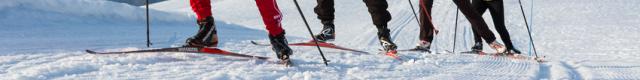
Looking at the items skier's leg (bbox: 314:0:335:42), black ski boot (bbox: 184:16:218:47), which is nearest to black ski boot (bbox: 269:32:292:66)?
black ski boot (bbox: 184:16:218:47)

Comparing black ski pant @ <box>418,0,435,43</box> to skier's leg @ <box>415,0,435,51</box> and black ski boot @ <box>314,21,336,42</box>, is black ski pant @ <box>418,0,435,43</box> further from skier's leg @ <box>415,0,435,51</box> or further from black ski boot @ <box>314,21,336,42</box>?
black ski boot @ <box>314,21,336,42</box>

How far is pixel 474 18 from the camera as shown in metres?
7.23

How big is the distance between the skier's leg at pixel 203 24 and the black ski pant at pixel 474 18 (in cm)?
274

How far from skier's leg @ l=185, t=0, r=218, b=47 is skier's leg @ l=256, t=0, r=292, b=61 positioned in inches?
16.3

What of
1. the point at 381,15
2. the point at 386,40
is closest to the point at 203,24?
the point at 381,15

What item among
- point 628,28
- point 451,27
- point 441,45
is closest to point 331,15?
point 441,45

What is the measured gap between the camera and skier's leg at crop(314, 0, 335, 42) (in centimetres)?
660

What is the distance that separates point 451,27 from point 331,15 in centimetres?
955

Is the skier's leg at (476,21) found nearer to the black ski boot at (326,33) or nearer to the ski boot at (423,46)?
the ski boot at (423,46)

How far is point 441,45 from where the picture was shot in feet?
39.9

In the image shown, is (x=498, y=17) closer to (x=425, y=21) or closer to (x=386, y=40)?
(x=425, y=21)

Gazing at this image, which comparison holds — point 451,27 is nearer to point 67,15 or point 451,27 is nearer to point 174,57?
point 67,15

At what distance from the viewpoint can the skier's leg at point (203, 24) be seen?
477 cm

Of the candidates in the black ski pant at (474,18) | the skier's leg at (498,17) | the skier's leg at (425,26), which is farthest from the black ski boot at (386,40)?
the skier's leg at (498,17)
